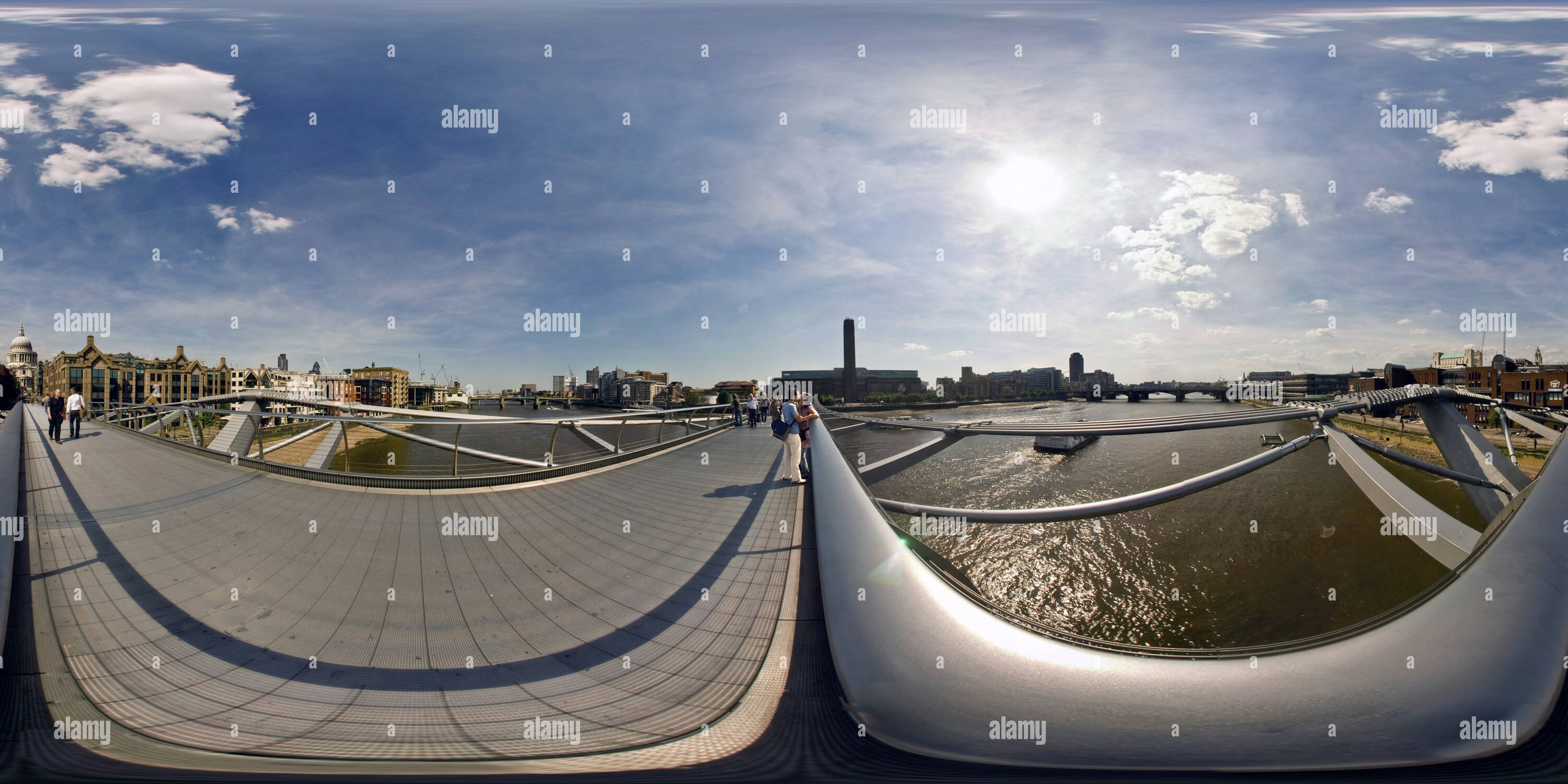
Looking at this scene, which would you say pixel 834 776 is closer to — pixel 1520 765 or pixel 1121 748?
pixel 1121 748

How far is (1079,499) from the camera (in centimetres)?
1465

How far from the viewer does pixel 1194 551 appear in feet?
36.0

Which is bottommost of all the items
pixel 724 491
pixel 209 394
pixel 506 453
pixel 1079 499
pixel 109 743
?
pixel 1079 499

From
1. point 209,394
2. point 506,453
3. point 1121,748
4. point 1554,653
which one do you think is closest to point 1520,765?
point 1554,653

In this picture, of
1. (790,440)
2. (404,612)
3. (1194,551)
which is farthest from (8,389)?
(1194,551)

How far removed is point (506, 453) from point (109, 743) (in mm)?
1270

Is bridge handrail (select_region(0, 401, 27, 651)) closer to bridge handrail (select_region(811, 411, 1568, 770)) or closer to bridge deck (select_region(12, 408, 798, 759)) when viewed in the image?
bridge deck (select_region(12, 408, 798, 759))

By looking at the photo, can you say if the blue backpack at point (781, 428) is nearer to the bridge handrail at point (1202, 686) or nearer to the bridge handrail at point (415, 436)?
the bridge handrail at point (415, 436)

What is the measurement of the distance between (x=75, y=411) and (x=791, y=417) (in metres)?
4.58

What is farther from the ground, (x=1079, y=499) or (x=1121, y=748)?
(x=1121, y=748)

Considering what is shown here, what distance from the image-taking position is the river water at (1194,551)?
768 cm

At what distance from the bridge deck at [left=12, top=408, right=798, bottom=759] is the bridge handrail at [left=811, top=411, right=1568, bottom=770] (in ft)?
1.10

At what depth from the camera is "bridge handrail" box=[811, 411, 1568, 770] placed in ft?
2.60

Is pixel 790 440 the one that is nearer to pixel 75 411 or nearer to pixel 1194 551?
pixel 75 411
